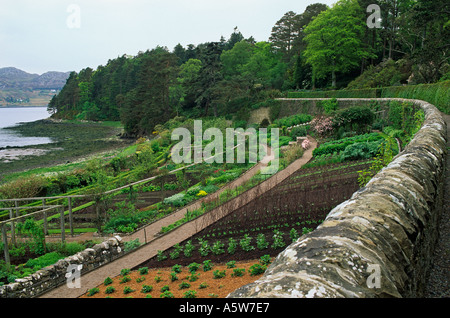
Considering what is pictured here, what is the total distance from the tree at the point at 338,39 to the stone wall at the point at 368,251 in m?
42.5

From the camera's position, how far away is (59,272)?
24.0ft

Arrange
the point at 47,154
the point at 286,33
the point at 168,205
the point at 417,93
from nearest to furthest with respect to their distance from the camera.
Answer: the point at 168,205
the point at 417,93
the point at 47,154
the point at 286,33

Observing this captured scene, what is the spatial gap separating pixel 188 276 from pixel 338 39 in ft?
139

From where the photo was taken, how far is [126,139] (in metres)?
49.1

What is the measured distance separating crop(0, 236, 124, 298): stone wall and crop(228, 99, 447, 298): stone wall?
6524mm

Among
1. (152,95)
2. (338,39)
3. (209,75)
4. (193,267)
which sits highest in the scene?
(338,39)

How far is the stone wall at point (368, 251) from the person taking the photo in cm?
161

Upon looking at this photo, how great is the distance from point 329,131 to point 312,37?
27.6 meters

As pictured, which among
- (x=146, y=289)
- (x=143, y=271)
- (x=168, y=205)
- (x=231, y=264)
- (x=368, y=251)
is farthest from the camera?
(x=168, y=205)

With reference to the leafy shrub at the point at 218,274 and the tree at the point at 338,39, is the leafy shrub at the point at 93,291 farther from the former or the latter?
the tree at the point at 338,39

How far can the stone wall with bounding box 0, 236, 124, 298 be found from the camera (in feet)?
21.6

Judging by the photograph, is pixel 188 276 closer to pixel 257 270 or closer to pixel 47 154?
pixel 257 270

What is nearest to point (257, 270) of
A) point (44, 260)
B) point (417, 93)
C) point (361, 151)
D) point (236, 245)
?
point (236, 245)
